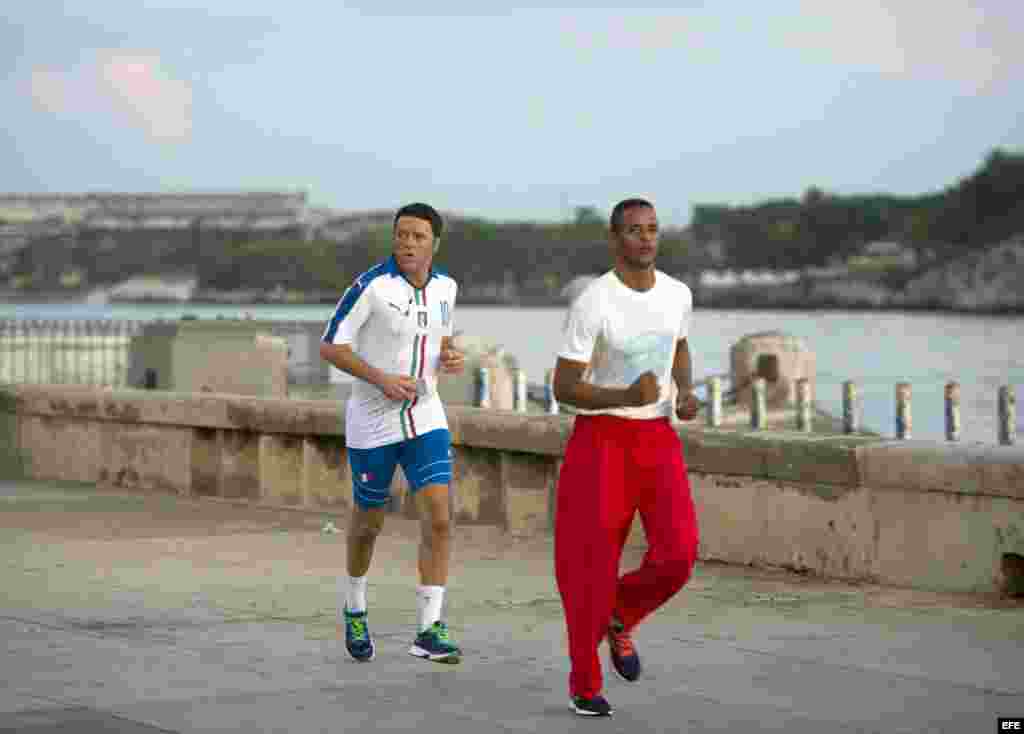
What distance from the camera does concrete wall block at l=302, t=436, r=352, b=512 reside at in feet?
45.6

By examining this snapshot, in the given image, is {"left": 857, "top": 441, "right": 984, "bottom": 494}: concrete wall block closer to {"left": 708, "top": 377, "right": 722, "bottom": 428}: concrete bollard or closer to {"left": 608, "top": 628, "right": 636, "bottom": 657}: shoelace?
{"left": 608, "top": 628, "right": 636, "bottom": 657}: shoelace

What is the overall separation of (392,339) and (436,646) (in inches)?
48.1

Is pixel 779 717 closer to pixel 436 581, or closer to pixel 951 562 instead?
pixel 436 581

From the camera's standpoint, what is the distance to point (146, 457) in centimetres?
1538

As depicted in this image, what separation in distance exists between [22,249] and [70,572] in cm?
18197

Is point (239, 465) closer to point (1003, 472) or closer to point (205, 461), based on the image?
point (205, 461)

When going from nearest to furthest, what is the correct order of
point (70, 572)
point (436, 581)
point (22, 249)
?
point (436, 581), point (70, 572), point (22, 249)

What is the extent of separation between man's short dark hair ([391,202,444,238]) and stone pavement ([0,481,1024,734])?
1715mm

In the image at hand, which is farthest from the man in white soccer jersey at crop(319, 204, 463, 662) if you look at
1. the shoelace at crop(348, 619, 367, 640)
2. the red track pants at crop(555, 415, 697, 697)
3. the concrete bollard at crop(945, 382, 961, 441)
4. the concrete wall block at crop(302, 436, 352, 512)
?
the concrete bollard at crop(945, 382, 961, 441)

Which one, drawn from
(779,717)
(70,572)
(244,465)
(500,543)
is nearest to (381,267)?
(779,717)

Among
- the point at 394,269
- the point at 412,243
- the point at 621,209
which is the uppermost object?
the point at 621,209

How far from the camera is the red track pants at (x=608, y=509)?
7.04m

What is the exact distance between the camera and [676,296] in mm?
7176

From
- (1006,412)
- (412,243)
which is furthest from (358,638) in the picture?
(1006,412)
